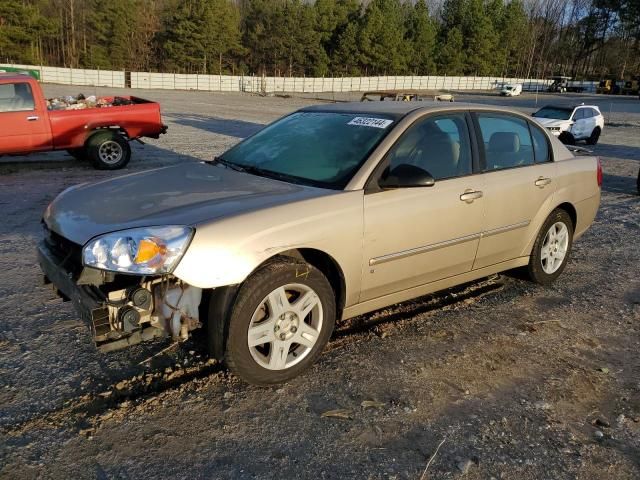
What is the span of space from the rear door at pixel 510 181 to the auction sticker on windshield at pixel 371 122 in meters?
0.88

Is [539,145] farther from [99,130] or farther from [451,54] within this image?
[451,54]

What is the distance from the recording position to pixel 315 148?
3.90 metres

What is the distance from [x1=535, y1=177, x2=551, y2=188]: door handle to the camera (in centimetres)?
461

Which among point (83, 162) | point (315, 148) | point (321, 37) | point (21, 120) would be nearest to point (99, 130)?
point (83, 162)

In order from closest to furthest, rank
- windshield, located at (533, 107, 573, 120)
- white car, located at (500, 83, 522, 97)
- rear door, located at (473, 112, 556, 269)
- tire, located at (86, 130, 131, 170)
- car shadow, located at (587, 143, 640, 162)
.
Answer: rear door, located at (473, 112, 556, 269) → tire, located at (86, 130, 131, 170) → car shadow, located at (587, 143, 640, 162) → windshield, located at (533, 107, 573, 120) → white car, located at (500, 83, 522, 97)

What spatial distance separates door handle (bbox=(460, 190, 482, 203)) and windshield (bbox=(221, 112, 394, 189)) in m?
0.76

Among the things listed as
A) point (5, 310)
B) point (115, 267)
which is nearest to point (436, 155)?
point (115, 267)

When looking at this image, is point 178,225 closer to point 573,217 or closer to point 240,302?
point 240,302

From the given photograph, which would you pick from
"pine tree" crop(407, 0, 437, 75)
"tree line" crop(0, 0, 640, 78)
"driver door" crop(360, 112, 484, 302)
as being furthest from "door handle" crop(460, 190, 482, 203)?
"pine tree" crop(407, 0, 437, 75)

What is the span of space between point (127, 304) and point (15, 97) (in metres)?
8.47

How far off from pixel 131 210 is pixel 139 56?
222 feet

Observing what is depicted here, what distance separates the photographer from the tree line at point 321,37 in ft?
203

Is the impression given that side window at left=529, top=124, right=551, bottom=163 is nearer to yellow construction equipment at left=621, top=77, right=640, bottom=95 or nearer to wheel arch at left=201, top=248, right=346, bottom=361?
wheel arch at left=201, top=248, right=346, bottom=361

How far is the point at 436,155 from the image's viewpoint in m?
3.96
